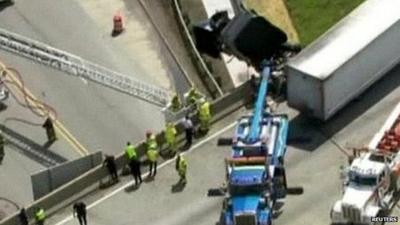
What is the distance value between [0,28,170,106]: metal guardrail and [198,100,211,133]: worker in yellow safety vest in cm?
779

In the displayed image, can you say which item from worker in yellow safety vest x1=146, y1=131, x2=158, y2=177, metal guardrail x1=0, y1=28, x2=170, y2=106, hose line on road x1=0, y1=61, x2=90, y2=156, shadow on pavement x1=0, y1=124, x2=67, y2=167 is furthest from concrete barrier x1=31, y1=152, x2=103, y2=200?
hose line on road x1=0, y1=61, x2=90, y2=156

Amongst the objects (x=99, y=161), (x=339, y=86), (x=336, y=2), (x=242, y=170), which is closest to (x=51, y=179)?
(x=99, y=161)

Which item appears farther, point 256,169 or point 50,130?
point 50,130

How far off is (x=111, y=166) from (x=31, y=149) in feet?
41.6

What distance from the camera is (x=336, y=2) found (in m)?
73.2

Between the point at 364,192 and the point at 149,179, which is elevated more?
the point at 149,179

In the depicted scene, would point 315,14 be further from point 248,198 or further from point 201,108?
point 248,198

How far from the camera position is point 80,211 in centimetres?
4741

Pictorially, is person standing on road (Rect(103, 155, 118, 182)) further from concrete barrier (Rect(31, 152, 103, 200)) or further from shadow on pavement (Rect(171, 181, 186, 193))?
shadow on pavement (Rect(171, 181, 186, 193))

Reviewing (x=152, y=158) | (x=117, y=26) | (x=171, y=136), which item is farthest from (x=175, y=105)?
(x=117, y=26)

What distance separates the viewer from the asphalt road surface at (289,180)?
47969 millimetres

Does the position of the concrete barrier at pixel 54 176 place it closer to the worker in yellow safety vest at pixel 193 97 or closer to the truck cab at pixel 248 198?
the worker in yellow safety vest at pixel 193 97

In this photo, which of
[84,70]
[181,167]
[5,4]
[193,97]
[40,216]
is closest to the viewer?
[40,216]

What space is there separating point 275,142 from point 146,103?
18.1m
